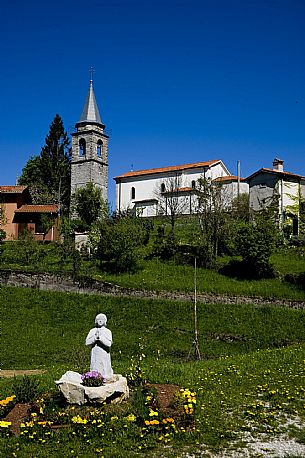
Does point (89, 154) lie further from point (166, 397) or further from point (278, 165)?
point (166, 397)

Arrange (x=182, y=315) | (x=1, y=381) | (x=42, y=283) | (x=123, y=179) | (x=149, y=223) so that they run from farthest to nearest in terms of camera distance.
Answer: (x=123, y=179), (x=149, y=223), (x=42, y=283), (x=182, y=315), (x=1, y=381)

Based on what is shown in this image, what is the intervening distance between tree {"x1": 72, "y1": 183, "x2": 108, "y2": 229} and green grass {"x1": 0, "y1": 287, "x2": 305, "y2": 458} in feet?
65.1

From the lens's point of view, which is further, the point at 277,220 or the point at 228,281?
the point at 277,220

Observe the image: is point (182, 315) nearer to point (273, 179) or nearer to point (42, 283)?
point (42, 283)

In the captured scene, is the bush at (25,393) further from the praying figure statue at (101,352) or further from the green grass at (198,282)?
the green grass at (198,282)

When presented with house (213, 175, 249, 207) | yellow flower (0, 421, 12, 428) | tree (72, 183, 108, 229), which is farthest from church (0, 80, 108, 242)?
yellow flower (0, 421, 12, 428)

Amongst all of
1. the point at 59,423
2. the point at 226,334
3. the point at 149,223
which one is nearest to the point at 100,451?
the point at 59,423

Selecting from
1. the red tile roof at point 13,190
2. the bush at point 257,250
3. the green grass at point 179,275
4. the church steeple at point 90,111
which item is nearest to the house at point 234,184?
the green grass at point 179,275

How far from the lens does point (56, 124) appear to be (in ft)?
211

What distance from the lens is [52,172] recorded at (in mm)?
59188

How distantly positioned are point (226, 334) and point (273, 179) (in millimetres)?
22323

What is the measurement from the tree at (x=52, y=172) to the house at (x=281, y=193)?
21257 mm

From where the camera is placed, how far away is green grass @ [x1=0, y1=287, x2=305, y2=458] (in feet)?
28.4

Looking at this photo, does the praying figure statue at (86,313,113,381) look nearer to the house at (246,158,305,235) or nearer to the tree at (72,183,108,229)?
the house at (246,158,305,235)
